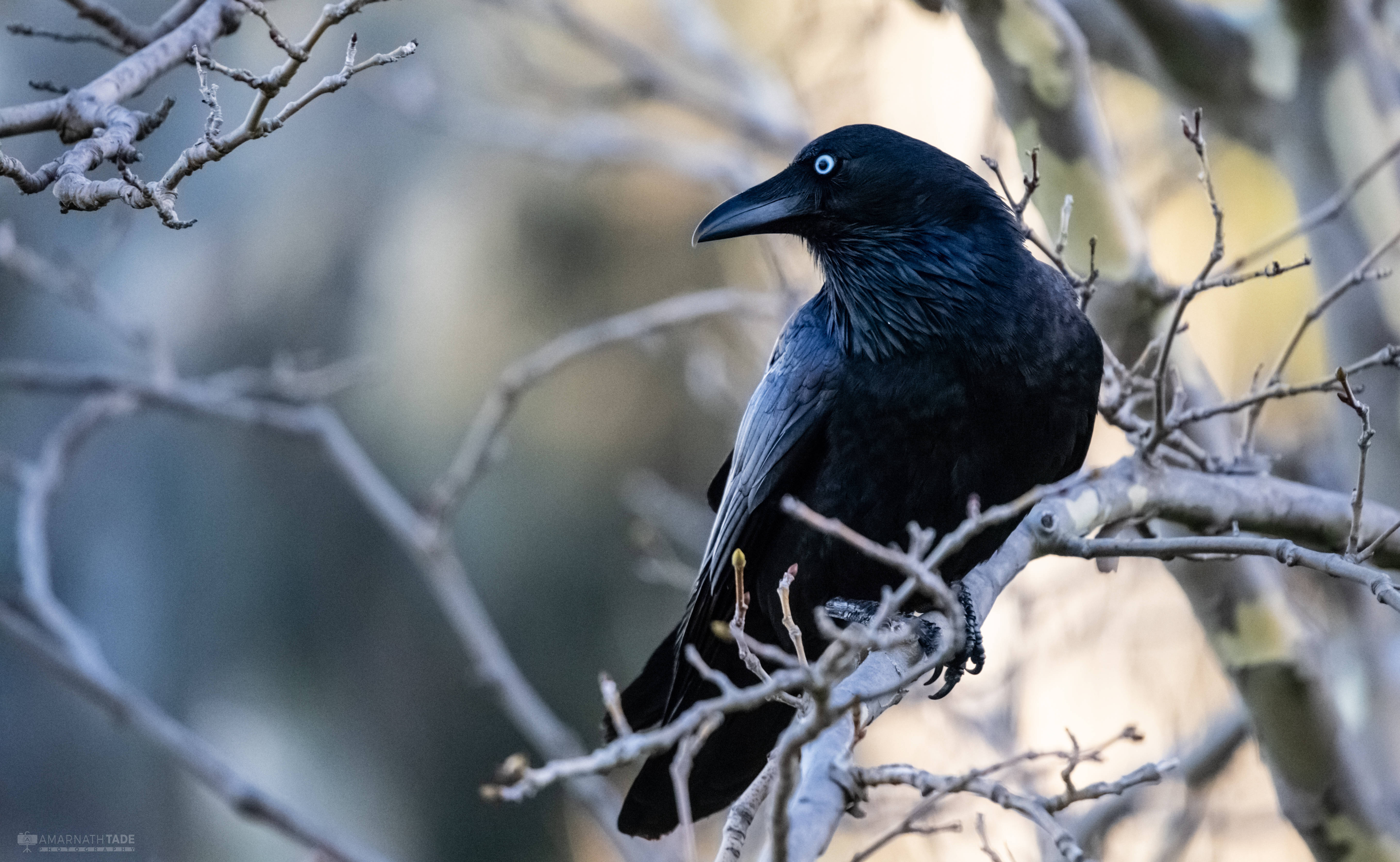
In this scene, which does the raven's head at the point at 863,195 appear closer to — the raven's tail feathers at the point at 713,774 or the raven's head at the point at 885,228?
the raven's head at the point at 885,228

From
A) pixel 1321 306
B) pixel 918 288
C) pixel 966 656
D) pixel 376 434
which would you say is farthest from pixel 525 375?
pixel 376 434

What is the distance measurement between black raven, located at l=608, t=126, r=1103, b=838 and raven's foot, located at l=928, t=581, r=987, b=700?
20 centimetres

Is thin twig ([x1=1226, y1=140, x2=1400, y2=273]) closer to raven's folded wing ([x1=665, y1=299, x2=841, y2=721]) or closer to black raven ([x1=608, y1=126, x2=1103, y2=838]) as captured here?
black raven ([x1=608, y1=126, x2=1103, y2=838])

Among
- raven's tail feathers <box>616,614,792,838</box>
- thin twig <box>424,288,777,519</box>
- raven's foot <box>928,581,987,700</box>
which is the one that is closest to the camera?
raven's foot <box>928,581,987,700</box>

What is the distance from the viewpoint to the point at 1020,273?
11.6 ft

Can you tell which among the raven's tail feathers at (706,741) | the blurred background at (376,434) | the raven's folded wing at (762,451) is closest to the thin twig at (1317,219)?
the raven's folded wing at (762,451)

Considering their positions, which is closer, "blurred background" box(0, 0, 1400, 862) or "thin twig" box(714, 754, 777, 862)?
"thin twig" box(714, 754, 777, 862)

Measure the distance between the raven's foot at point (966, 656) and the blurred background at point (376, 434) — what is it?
5.30 m

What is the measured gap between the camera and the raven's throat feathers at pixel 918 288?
3.45 m

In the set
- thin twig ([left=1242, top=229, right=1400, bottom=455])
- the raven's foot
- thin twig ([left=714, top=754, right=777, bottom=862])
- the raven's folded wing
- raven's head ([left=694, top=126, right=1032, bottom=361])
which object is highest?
raven's head ([left=694, top=126, right=1032, bottom=361])

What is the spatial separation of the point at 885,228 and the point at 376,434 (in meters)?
7.50

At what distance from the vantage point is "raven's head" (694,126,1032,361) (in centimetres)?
353

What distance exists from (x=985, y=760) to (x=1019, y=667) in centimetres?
70

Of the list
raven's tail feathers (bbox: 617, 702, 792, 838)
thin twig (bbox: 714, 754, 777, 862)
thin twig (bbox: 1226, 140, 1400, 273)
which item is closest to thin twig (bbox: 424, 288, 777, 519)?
raven's tail feathers (bbox: 617, 702, 792, 838)
